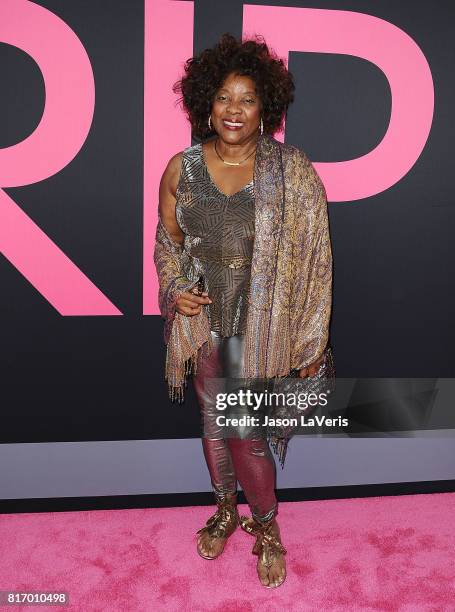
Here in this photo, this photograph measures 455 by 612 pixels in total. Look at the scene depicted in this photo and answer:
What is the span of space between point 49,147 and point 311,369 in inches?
48.3

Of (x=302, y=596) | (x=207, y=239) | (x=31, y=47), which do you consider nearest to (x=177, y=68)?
(x=31, y=47)

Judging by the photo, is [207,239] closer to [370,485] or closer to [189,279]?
[189,279]

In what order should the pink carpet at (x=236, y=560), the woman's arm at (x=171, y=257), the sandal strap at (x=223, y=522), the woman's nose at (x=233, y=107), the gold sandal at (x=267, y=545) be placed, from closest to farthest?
the woman's nose at (x=233, y=107) < the woman's arm at (x=171, y=257) < the pink carpet at (x=236, y=560) < the gold sandal at (x=267, y=545) < the sandal strap at (x=223, y=522)

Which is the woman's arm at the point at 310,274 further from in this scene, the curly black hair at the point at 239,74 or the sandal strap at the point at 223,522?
the sandal strap at the point at 223,522

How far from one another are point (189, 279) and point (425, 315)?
1.12m

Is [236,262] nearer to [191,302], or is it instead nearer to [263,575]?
[191,302]

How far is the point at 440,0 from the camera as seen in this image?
7.06 feet

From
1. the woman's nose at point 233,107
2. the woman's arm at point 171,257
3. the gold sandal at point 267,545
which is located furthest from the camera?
the gold sandal at point 267,545

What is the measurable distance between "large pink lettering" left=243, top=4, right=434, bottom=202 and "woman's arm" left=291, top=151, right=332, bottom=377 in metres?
0.47

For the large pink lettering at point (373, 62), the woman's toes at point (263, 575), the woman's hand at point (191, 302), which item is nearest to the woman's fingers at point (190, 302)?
the woman's hand at point (191, 302)

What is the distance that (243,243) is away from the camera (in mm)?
1775

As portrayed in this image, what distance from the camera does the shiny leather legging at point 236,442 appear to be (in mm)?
1912

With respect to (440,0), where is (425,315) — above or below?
below

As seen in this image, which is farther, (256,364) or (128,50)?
(128,50)
